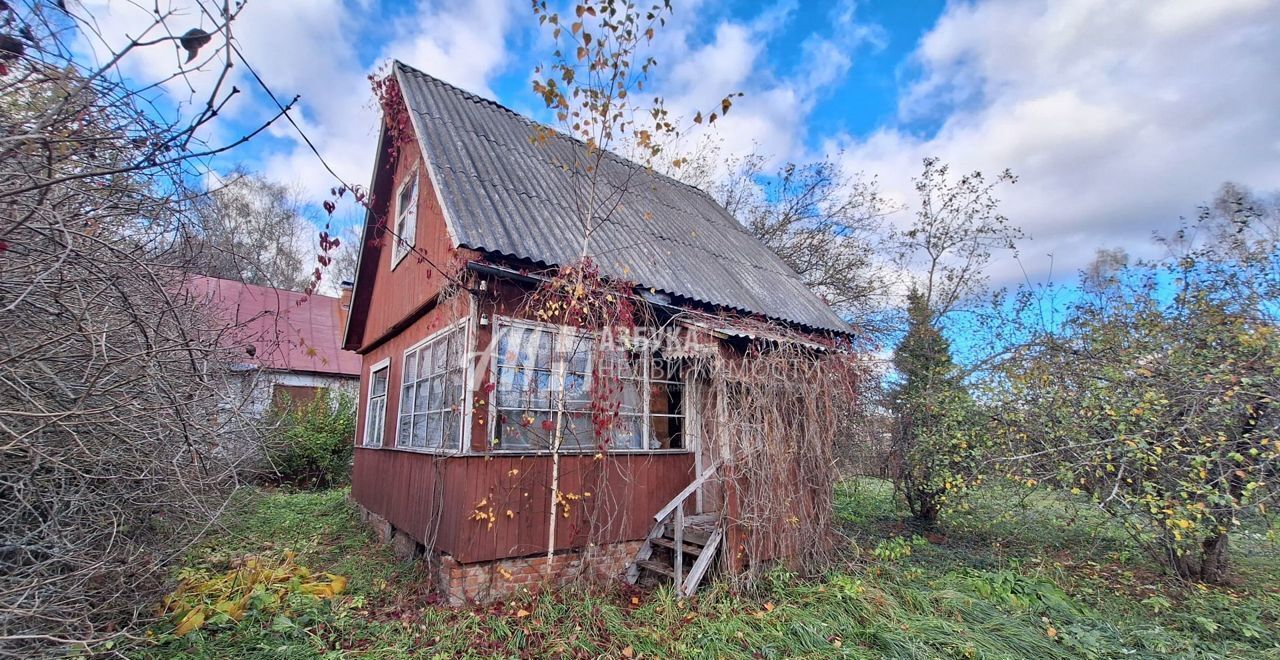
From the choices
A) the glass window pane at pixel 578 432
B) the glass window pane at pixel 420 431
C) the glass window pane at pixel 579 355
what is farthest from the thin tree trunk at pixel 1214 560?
the glass window pane at pixel 420 431

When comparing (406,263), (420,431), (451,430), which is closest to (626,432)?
(451,430)

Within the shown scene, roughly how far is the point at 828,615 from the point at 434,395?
15.7ft

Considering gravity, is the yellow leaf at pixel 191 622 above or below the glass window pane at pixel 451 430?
below

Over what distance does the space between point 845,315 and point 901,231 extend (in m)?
3.02

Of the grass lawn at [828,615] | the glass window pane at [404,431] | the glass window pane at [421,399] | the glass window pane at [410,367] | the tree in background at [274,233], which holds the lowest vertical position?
the grass lawn at [828,615]

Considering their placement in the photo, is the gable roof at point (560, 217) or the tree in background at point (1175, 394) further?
the gable roof at point (560, 217)

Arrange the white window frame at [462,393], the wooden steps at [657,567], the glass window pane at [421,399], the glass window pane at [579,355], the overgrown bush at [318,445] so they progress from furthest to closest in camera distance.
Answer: the overgrown bush at [318,445], the glass window pane at [421,399], the glass window pane at [579,355], the wooden steps at [657,567], the white window frame at [462,393]

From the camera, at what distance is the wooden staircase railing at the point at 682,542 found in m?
5.38

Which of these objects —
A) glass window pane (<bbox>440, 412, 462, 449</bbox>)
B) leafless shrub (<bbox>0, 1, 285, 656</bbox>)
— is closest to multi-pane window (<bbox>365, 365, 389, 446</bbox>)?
glass window pane (<bbox>440, 412, 462, 449</bbox>)

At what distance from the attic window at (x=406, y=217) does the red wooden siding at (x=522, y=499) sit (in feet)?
10.1

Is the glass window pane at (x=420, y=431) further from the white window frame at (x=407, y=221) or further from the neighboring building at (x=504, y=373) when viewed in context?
the white window frame at (x=407, y=221)

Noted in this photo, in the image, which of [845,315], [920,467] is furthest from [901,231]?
[920,467]

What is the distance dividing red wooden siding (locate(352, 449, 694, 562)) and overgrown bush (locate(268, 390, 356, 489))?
28.2ft

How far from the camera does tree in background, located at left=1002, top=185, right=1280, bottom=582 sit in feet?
16.7
